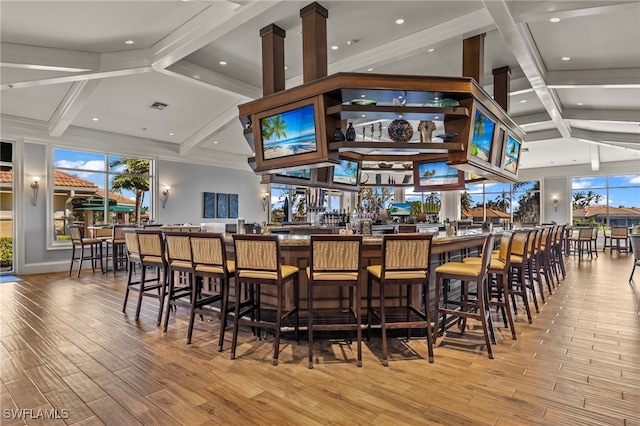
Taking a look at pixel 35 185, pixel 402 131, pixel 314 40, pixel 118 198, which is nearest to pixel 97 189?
pixel 118 198

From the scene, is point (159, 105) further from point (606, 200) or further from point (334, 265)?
point (606, 200)

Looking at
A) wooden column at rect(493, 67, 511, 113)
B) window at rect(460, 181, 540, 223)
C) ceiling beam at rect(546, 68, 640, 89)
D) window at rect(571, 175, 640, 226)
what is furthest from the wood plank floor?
window at rect(571, 175, 640, 226)

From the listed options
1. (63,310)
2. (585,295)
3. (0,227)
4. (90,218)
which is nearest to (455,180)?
(585,295)

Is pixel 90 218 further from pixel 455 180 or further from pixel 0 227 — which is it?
pixel 455 180

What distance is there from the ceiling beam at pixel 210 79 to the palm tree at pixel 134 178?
4.77 m

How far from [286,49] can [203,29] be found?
3.86 feet

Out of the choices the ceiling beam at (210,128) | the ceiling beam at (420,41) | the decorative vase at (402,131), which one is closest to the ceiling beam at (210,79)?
the ceiling beam at (210,128)

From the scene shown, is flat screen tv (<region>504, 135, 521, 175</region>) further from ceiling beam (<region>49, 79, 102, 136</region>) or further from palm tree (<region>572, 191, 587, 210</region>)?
palm tree (<region>572, 191, 587, 210</region>)

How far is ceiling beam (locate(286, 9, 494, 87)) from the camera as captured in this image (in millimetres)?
4008

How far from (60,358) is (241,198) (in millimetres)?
9112

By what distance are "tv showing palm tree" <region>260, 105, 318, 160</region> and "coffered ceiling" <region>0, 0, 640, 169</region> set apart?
3.59 ft

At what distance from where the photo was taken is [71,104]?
676cm

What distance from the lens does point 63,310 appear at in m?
4.65

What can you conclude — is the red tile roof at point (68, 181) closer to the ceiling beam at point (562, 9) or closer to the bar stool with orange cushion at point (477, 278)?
the bar stool with orange cushion at point (477, 278)
